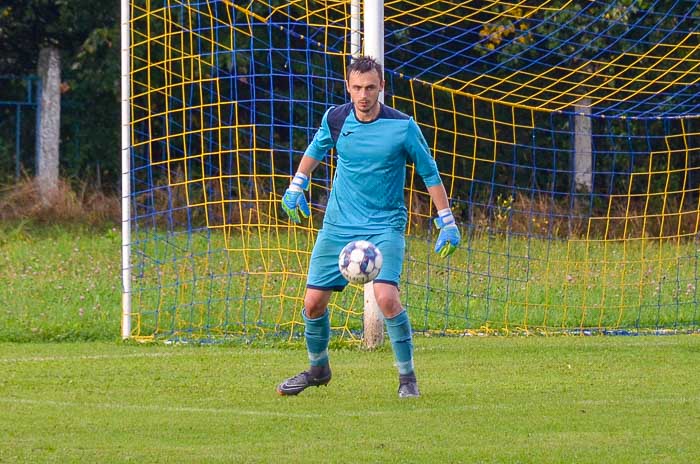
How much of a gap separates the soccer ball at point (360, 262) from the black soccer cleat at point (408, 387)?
2.04ft

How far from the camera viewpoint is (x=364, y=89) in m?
7.76

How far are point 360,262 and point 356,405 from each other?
0.79 meters

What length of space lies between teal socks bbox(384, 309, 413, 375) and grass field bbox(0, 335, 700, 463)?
20 centimetres

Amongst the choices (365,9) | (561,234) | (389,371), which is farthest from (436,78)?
(389,371)

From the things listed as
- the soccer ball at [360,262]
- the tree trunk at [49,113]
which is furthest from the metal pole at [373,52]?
the tree trunk at [49,113]

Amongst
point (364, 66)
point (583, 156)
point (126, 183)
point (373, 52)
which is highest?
point (583, 156)

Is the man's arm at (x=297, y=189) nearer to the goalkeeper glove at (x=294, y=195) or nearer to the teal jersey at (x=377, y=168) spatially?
the goalkeeper glove at (x=294, y=195)

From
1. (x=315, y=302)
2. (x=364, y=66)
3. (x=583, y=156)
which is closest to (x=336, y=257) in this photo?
(x=315, y=302)

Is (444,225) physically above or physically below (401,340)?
above

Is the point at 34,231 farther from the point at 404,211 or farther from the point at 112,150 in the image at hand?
the point at 404,211

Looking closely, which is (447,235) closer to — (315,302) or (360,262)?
(360,262)

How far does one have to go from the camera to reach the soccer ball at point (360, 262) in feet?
25.0

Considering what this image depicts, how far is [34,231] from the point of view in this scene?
18.8 meters

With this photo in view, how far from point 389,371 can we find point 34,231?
10.9m
